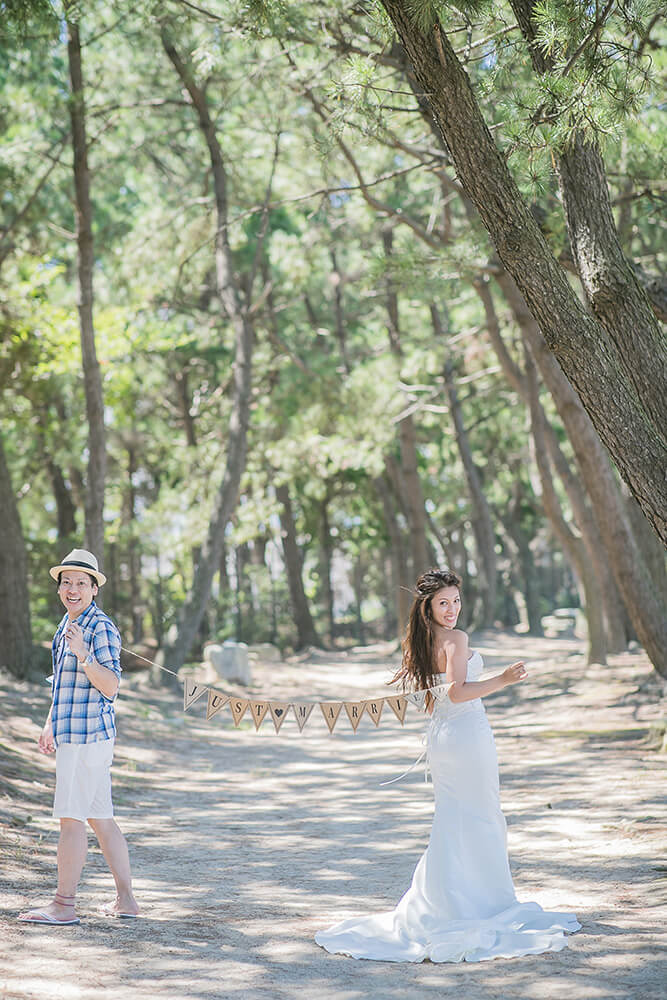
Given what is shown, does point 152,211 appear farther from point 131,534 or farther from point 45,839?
point 45,839

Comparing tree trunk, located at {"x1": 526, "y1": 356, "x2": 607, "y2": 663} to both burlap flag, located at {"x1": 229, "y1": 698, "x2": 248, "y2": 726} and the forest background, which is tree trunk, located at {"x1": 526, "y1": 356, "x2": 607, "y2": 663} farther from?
burlap flag, located at {"x1": 229, "y1": 698, "x2": 248, "y2": 726}

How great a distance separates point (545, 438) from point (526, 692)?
3654 millimetres

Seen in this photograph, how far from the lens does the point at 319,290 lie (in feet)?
80.7

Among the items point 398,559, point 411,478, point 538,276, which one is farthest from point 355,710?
point 398,559

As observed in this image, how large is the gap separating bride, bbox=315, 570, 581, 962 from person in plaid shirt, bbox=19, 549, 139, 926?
1112 millimetres

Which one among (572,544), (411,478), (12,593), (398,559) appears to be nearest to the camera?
(12,593)

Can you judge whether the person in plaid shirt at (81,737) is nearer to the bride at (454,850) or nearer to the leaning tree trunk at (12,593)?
the bride at (454,850)

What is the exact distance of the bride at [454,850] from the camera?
14.6 ft

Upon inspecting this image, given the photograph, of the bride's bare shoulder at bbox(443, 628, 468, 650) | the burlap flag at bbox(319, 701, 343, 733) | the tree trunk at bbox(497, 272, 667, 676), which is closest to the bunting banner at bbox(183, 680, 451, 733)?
the burlap flag at bbox(319, 701, 343, 733)

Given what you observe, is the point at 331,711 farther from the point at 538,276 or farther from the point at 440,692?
the point at 538,276

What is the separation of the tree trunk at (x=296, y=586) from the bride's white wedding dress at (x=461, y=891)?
20038 millimetres

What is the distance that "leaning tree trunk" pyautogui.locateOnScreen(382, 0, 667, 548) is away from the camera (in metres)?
5.08

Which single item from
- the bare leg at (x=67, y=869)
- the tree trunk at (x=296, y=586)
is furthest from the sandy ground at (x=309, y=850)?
the tree trunk at (x=296, y=586)

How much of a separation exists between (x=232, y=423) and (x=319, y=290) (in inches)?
374
